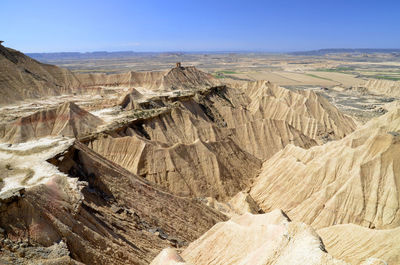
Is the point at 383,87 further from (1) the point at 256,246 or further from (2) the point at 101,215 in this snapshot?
(2) the point at 101,215

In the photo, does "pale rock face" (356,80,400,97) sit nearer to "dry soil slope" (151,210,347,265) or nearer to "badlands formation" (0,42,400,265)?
"badlands formation" (0,42,400,265)

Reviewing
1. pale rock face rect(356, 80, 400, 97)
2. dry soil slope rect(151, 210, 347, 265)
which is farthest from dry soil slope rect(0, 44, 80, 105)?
pale rock face rect(356, 80, 400, 97)

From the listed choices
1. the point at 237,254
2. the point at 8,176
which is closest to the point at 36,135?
the point at 8,176

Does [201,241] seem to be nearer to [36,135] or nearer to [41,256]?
[41,256]

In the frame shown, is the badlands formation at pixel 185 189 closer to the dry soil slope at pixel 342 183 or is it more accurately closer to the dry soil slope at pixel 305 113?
the dry soil slope at pixel 342 183

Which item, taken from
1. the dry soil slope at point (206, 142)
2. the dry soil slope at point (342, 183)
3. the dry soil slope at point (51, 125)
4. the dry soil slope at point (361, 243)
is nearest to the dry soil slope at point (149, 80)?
the dry soil slope at point (206, 142)

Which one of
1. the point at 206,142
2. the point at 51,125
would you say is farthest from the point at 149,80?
the point at 206,142
